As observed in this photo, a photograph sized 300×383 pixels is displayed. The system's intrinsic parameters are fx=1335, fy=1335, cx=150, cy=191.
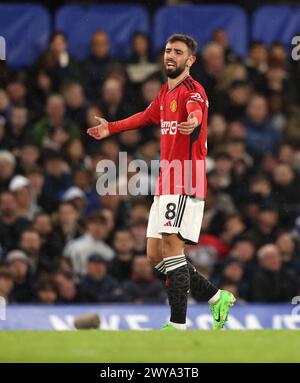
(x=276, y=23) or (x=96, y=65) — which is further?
(x=276, y=23)

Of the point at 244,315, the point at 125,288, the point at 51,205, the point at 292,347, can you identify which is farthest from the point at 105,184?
the point at 292,347

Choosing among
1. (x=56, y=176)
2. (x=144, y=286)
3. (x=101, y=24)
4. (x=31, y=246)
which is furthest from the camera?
(x=101, y=24)

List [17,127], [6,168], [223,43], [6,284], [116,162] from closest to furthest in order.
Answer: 1. [6,284]
2. [6,168]
3. [116,162]
4. [17,127]
5. [223,43]

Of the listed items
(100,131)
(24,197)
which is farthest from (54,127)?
(100,131)

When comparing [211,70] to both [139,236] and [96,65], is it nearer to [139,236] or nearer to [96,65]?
[96,65]

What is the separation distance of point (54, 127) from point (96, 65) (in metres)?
1.04

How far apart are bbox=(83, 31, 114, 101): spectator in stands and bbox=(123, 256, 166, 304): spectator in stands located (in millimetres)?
2810

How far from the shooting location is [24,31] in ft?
52.4

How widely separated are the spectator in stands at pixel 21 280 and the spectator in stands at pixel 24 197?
875 mm

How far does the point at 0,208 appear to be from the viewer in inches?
555

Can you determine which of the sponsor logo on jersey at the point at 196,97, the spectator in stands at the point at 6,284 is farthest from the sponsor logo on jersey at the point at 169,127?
the spectator in stands at the point at 6,284

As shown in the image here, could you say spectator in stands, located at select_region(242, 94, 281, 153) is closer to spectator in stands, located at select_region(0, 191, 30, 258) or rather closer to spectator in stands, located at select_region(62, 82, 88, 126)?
spectator in stands, located at select_region(62, 82, 88, 126)

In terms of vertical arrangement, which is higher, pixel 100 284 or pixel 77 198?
pixel 77 198

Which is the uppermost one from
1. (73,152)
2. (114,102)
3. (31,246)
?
(114,102)
